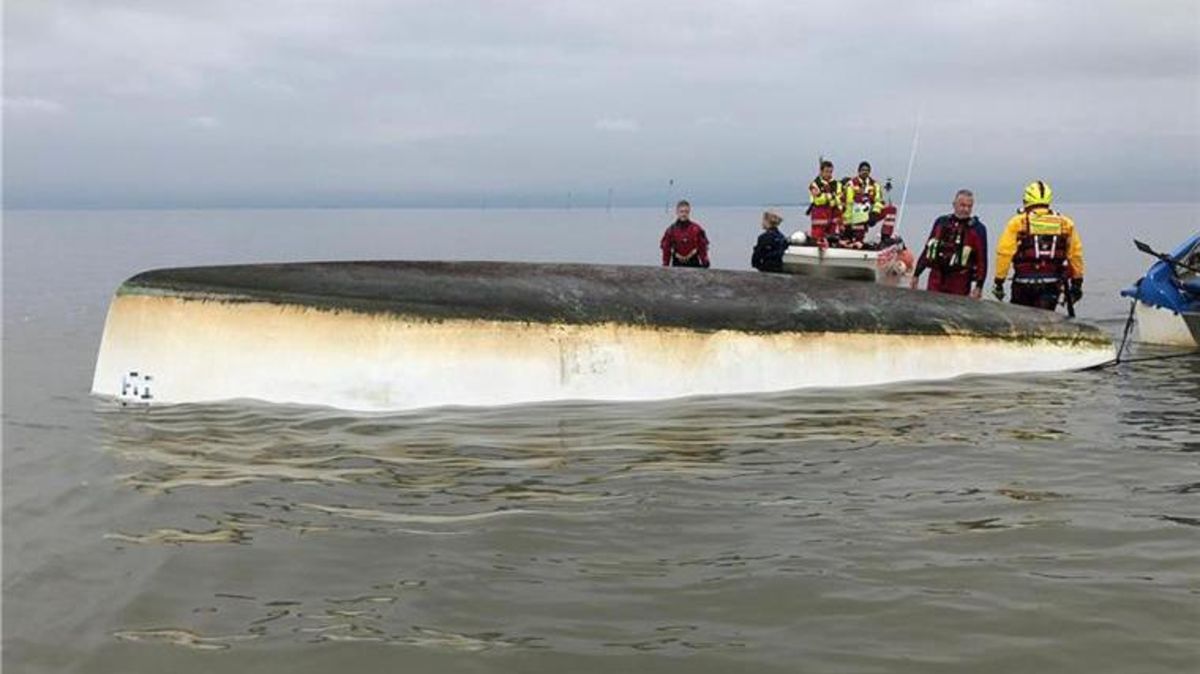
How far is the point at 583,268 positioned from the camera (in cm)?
1088

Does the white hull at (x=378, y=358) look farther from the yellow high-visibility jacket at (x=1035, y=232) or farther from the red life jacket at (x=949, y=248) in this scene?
the yellow high-visibility jacket at (x=1035, y=232)

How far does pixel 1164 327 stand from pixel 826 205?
584 cm

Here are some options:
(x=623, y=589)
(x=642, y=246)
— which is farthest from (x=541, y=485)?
(x=642, y=246)

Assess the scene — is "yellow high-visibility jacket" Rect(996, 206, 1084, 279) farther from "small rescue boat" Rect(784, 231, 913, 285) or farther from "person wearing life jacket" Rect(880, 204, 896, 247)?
"person wearing life jacket" Rect(880, 204, 896, 247)

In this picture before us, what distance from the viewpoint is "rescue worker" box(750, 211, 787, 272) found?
14.8 metres

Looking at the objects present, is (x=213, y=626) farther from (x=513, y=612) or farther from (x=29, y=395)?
(x=29, y=395)

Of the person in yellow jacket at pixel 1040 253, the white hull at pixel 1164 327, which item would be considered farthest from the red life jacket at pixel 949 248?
the white hull at pixel 1164 327

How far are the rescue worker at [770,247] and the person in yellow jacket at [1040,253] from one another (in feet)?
10.00

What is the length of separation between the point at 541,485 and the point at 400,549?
1.48 metres

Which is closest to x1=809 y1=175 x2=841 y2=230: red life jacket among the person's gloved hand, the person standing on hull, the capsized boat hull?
the person standing on hull

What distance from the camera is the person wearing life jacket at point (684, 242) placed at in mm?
15852

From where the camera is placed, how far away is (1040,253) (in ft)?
43.4

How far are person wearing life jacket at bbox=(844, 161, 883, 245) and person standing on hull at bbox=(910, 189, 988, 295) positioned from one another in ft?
14.1

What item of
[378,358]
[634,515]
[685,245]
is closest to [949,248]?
[685,245]
